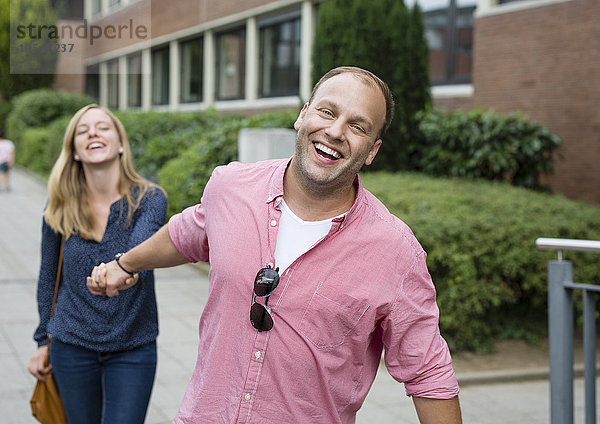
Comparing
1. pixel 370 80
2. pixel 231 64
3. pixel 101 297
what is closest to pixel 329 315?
pixel 370 80

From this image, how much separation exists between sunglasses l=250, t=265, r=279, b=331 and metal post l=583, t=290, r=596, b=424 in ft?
8.09

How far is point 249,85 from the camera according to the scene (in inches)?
823

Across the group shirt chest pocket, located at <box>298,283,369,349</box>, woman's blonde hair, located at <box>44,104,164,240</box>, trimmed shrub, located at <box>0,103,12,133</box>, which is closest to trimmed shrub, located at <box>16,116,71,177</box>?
trimmed shrub, located at <box>0,103,12,133</box>

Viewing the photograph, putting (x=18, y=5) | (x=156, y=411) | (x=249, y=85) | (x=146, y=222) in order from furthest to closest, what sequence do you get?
1. (x=18, y=5)
2. (x=249, y=85)
3. (x=156, y=411)
4. (x=146, y=222)

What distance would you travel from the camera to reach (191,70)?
25.2m

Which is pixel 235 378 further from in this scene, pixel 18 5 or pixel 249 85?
pixel 18 5

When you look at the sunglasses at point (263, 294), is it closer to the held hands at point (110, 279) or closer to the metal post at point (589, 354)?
the held hands at point (110, 279)

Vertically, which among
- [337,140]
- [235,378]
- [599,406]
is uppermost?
[337,140]

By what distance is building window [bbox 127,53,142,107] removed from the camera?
29.1m

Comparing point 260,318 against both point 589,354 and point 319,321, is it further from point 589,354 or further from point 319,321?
point 589,354

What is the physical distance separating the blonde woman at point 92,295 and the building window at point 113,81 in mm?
29075

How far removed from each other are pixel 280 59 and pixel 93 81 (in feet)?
56.8

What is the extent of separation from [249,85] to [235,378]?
19258 millimetres

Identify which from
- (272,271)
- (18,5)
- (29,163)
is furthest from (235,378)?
(18,5)
